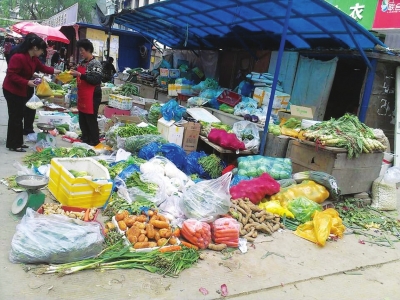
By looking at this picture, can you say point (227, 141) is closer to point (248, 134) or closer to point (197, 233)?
point (248, 134)

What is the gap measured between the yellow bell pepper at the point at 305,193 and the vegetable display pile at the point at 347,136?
2.36ft

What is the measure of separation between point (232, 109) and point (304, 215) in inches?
154

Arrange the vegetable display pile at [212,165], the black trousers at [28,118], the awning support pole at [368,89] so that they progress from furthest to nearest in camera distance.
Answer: the awning support pole at [368,89]
the black trousers at [28,118]
the vegetable display pile at [212,165]

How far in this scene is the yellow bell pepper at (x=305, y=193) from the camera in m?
4.91

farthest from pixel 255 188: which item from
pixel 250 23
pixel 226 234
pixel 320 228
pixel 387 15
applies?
pixel 387 15

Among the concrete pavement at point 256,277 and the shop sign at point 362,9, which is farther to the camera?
the shop sign at point 362,9

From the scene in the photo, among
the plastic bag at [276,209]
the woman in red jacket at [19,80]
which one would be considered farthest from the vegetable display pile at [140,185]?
the woman in red jacket at [19,80]

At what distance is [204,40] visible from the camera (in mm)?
11484

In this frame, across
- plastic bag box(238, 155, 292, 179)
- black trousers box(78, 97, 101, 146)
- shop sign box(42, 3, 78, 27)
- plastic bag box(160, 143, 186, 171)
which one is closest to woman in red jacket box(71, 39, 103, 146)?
black trousers box(78, 97, 101, 146)

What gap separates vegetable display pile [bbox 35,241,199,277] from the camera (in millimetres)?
3000

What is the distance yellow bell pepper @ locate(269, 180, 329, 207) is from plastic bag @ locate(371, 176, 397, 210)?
1.27 m

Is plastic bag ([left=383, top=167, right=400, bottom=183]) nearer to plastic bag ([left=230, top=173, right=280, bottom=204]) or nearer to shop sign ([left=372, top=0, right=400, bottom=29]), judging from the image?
plastic bag ([left=230, top=173, right=280, bottom=204])

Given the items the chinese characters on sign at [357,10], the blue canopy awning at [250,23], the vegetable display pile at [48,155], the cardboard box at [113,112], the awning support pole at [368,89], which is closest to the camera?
the vegetable display pile at [48,155]

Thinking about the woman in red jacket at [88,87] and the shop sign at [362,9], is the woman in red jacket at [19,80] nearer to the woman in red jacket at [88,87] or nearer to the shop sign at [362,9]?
the woman in red jacket at [88,87]
